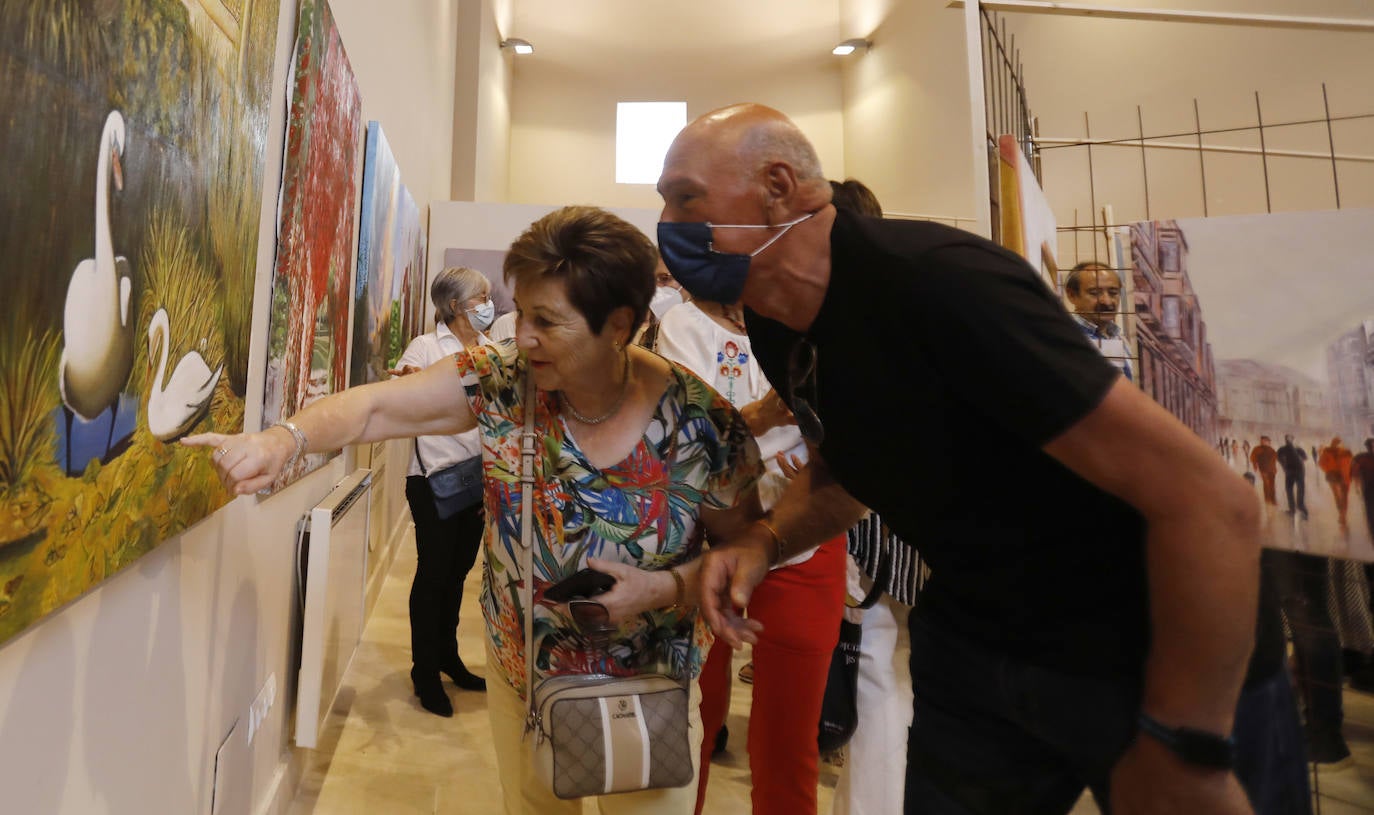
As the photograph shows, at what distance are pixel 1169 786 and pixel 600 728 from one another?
3.06ft

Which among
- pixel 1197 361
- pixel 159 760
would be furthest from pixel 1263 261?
pixel 159 760

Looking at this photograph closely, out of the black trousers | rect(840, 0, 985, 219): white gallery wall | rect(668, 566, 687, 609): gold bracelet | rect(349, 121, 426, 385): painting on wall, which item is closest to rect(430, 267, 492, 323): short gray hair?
rect(349, 121, 426, 385): painting on wall

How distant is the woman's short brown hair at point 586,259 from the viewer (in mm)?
1535

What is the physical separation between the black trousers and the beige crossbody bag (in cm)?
206

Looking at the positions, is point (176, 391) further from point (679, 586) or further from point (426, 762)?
point (426, 762)

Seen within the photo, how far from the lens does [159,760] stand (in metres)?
1.44

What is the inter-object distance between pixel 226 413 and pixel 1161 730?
5.69 feet

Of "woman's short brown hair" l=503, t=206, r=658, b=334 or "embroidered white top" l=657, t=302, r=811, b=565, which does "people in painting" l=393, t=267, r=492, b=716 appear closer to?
"embroidered white top" l=657, t=302, r=811, b=565

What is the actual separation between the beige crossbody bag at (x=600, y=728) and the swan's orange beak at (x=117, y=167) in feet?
2.74

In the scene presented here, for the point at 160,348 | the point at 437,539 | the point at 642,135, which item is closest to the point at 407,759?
the point at 437,539

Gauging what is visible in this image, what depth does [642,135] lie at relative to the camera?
39.1 feet

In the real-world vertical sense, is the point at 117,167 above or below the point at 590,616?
above

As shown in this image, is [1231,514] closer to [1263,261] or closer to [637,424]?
[637,424]

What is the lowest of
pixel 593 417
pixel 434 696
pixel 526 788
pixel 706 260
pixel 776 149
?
pixel 434 696
